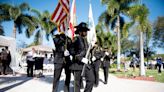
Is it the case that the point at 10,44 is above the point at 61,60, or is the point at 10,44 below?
above

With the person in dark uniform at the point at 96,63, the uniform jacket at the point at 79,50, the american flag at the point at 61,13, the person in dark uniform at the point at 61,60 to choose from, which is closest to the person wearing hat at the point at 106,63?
the person in dark uniform at the point at 96,63

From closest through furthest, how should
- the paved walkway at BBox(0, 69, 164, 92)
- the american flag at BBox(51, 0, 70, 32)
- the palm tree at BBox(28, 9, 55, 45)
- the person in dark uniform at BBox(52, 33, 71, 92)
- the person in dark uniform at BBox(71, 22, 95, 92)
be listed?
1. the person in dark uniform at BBox(71, 22, 95, 92)
2. the person in dark uniform at BBox(52, 33, 71, 92)
3. the american flag at BBox(51, 0, 70, 32)
4. the paved walkway at BBox(0, 69, 164, 92)
5. the palm tree at BBox(28, 9, 55, 45)

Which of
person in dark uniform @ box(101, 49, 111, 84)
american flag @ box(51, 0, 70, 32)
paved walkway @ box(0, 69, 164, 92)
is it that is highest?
american flag @ box(51, 0, 70, 32)

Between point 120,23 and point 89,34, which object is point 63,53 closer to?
point 89,34

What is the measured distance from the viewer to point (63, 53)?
870cm

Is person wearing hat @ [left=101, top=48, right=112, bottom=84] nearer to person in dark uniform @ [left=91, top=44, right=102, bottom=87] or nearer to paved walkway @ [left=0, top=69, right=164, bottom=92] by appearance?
paved walkway @ [left=0, top=69, right=164, bottom=92]

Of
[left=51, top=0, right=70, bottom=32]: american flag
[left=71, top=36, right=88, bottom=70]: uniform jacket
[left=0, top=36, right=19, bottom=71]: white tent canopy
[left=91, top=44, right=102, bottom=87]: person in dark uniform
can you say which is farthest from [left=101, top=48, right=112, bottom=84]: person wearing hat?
[left=0, top=36, right=19, bottom=71]: white tent canopy

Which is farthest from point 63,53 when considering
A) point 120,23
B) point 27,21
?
point 120,23

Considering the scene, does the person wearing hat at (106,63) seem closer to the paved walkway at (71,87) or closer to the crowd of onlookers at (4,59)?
the paved walkway at (71,87)

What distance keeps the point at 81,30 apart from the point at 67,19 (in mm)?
2148

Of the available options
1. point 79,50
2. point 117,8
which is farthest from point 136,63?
point 79,50

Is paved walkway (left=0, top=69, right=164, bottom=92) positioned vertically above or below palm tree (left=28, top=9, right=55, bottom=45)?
below

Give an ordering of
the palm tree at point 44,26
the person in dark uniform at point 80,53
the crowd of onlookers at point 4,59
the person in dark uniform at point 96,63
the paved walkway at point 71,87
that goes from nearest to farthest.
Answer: the person in dark uniform at point 80,53, the paved walkway at point 71,87, the person in dark uniform at point 96,63, the crowd of onlookers at point 4,59, the palm tree at point 44,26

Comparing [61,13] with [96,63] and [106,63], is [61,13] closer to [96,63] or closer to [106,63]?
[96,63]
